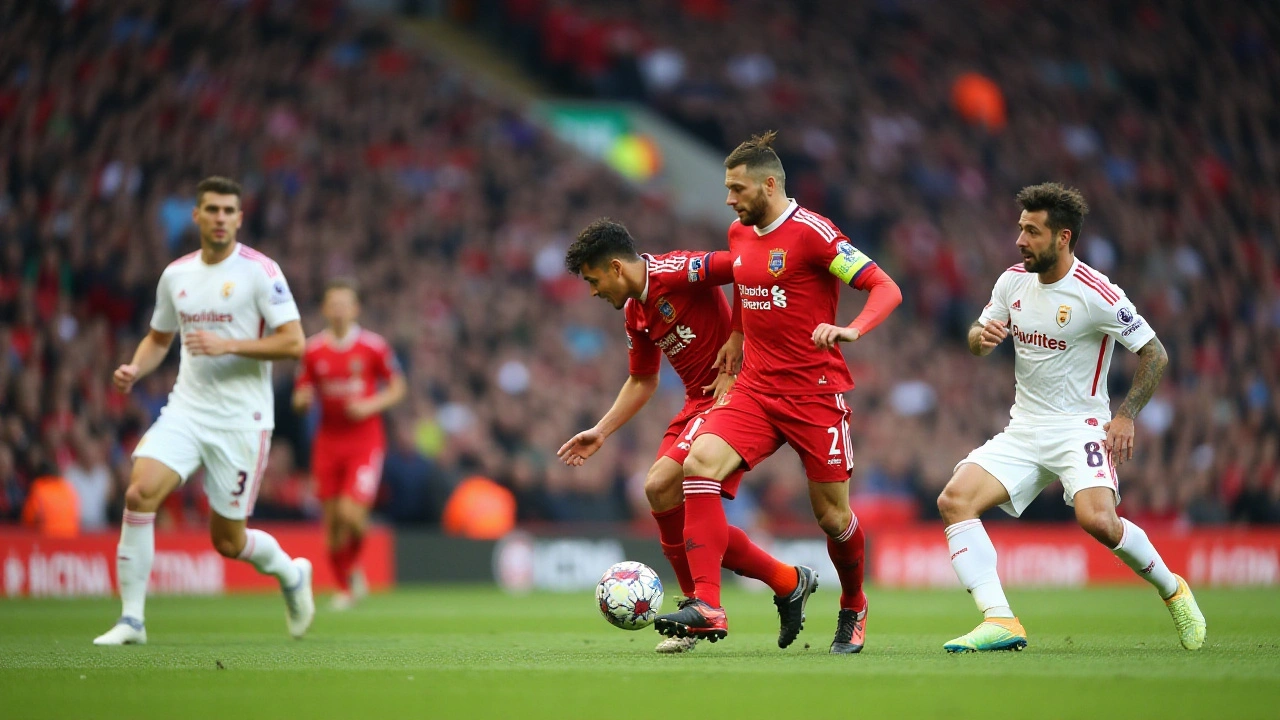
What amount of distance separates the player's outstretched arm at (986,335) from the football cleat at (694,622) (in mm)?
1911

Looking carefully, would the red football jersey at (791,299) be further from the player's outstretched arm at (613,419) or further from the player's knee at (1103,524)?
the player's knee at (1103,524)

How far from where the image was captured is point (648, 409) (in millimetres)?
20188

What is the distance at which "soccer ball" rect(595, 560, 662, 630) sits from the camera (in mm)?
7875

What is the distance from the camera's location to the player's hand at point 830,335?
7066 millimetres

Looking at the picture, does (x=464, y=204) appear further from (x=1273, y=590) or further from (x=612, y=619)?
(x=612, y=619)

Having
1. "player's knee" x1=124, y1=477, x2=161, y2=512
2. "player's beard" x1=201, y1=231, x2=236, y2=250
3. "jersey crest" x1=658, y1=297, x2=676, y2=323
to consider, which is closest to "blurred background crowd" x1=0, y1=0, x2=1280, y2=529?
"player's knee" x1=124, y1=477, x2=161, y2=512

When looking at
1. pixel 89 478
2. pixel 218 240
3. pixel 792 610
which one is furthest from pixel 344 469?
pixel 792 610

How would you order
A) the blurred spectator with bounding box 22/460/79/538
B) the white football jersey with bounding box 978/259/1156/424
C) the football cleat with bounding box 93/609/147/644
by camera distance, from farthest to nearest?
the blurred spectator with bounding box 22/460/79/538
the football cleat with bounding box 93/609/147/644
the white football jersey with bounding box 978/259/1156/424

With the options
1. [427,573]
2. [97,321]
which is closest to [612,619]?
[427,573]

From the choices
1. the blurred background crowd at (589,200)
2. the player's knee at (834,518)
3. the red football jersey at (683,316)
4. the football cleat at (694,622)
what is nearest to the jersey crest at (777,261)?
the red football jersey at (683,316)

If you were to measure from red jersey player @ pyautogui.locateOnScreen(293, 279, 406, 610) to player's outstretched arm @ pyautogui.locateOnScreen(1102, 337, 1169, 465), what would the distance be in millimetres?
7347

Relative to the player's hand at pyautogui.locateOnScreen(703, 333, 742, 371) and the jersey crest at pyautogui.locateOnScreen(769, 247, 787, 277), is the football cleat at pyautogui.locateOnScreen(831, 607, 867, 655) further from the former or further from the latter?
the jersey crest at pyautogui.locateOnScreen(769, 247, 787, 277)

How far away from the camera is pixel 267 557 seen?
30.8ft

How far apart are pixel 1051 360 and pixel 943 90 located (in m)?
20.8
